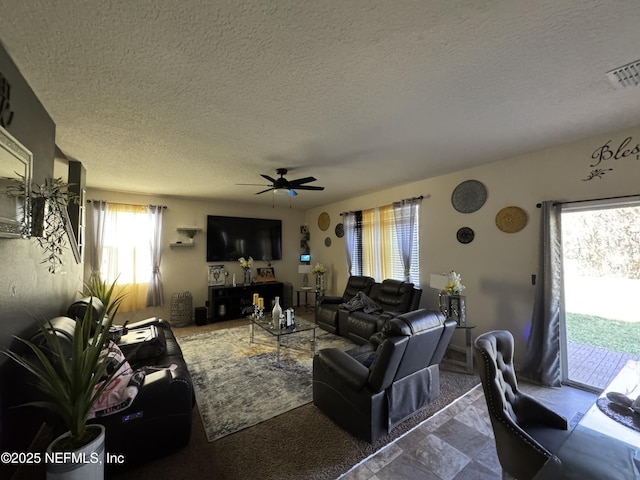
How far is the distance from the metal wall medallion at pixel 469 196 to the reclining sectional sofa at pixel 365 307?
55.6 inches

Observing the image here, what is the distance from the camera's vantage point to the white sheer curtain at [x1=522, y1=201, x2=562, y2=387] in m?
2.79

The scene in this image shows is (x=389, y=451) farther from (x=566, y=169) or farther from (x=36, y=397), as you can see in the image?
(x=566, y=169)

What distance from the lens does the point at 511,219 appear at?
10.7 ft

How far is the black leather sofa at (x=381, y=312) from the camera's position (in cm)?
381

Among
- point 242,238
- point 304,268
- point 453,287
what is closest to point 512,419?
point 453,287

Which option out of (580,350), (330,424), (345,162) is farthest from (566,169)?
(330,424)

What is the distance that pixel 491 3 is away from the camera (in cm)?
120

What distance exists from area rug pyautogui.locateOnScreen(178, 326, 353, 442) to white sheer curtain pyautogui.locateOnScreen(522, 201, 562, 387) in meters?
2.23

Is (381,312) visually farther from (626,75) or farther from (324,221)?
(626,75)

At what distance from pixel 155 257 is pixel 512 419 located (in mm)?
5711

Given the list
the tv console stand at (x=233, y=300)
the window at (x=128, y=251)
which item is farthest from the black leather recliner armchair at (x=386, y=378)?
the window at (x=128, y=251)

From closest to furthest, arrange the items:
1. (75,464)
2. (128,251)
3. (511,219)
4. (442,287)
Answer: (75,464) < (511,219) < (442,287) < (128,251)

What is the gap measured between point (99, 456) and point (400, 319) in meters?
1.99

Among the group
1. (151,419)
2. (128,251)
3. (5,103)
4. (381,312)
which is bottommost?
(151,419)
